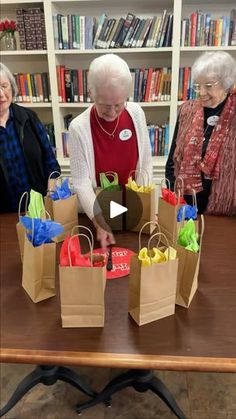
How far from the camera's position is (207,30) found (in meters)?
2.58

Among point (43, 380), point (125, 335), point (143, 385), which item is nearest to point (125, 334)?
point (125, 335)

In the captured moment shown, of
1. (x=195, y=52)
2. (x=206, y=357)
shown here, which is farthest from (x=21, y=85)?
(x=206, y=357)

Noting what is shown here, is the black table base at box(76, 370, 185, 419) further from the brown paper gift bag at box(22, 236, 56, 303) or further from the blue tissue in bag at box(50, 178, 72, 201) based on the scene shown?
the blue tissue in bag at box(50, 178, 72, 201)

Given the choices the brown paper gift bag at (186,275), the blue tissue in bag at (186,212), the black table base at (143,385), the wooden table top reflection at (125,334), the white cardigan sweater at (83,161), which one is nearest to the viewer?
the wooden table top reflection at (125,334)

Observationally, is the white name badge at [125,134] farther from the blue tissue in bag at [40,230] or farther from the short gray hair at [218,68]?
the blue tissue in bag at [40,230]

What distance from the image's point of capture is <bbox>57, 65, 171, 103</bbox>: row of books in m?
2.78

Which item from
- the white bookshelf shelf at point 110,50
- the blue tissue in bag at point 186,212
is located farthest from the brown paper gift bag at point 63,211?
the white bookshelf shelf at point 110,50

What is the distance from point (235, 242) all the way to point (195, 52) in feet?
6.73

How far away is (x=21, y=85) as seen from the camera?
113 inches

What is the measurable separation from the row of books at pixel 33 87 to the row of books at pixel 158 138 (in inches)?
13.7

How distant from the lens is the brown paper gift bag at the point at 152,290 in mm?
904

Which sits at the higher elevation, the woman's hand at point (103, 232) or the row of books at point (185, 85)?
the row of books at point (185, 85)

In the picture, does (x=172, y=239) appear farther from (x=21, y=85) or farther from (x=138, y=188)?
(x=21, y=85)

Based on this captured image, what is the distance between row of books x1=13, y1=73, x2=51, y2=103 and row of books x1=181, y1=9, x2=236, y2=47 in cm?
114
